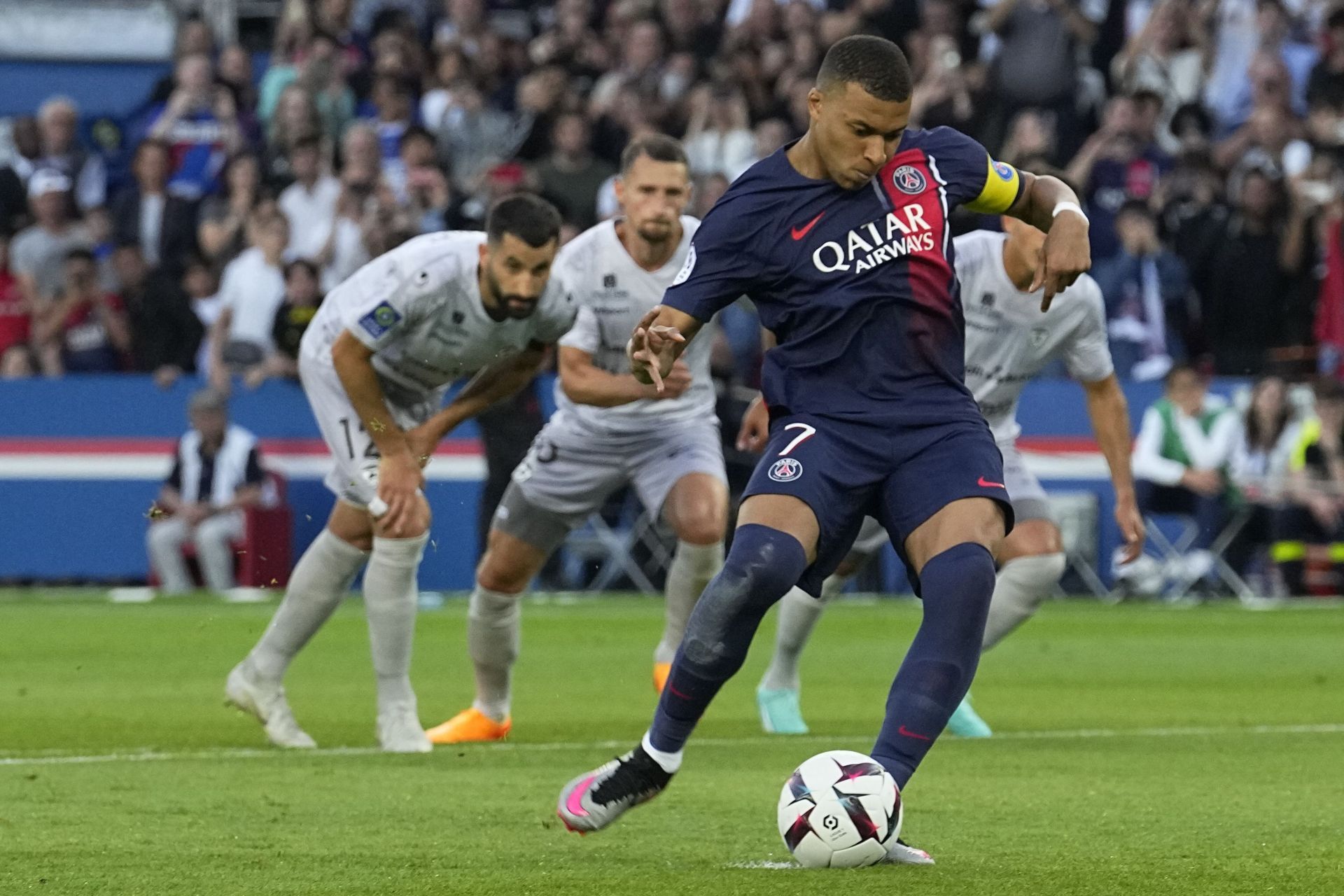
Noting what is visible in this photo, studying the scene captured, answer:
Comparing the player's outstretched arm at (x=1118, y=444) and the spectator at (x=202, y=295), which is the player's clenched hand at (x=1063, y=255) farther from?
the spectator at (x=202, y=295)

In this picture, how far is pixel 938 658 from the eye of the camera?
20.0 ft

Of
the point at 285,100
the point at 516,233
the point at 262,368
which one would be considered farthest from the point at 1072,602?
the point at 516,233

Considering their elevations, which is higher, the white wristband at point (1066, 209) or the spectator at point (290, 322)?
the white wristband at point (1066, 209)

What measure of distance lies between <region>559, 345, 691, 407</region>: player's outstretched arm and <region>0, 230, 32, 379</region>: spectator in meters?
10.1

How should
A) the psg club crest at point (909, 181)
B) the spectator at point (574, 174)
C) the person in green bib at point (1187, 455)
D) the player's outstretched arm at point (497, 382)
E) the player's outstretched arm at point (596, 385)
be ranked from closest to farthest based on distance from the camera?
the psg club crest at point (909, 181)
the player's outstretched arm at point (497, 382)
the player's outstretched arm at point (596, 385)
the person in green bib at point (1187, 455)
the spectator at point (574, 174)

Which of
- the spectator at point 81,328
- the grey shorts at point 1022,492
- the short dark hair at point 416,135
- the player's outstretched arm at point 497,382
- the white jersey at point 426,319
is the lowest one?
the spectator at point 81,328

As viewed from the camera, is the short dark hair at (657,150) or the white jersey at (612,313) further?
the white jersey at (612,313)

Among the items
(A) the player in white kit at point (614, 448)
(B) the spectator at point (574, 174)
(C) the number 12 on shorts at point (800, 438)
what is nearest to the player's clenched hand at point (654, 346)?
(C) the number 12 on shorts at point (800, 438)

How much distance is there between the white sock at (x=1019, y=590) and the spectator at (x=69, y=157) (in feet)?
42.9

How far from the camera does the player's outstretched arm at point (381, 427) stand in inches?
359

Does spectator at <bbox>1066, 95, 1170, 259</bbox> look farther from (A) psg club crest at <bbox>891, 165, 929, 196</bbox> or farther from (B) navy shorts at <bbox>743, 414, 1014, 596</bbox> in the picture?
(B) navy shorts at <bbox>743, 414, 1014, 596</bbox>

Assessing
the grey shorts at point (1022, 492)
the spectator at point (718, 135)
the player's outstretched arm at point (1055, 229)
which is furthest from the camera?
the spectator at point (718, 135)

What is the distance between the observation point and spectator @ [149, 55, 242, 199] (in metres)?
21.2

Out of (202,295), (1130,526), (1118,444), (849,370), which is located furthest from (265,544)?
(849,370)
